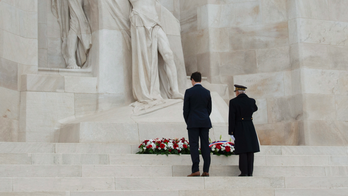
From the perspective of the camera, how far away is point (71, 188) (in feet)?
28.5

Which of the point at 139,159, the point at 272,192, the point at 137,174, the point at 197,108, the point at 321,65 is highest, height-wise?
the point at 321,65

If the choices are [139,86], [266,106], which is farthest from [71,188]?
[266,106]

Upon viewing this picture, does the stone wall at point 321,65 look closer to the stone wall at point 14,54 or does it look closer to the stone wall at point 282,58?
the stone wall at point 282,58

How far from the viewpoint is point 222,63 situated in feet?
56.3

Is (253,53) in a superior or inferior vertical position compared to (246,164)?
superior

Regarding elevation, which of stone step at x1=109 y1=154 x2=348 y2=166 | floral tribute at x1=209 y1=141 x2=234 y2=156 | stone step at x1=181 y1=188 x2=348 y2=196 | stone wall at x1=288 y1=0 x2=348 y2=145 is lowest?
stone step at x1=181 y1=188 x2=348 y2=196

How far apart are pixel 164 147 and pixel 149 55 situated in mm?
4127

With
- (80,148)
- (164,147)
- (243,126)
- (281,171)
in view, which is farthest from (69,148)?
(281,171)

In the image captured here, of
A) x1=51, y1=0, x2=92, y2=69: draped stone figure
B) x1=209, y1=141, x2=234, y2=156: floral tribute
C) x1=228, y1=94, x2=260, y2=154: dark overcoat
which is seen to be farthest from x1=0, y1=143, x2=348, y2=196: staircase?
x1=51, y1=0, x2=92, y2=69: draped stone figure

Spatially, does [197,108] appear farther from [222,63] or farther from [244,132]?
[222,63]

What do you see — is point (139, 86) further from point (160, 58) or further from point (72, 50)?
point (72, 50)

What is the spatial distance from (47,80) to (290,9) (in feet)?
24.8

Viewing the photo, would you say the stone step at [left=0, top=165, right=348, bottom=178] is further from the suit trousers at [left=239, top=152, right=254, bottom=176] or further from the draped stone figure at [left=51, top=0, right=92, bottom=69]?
the draped stone figure at [left=51, top=0, right=92, bottom=69]

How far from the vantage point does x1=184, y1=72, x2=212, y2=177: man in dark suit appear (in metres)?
9.51
